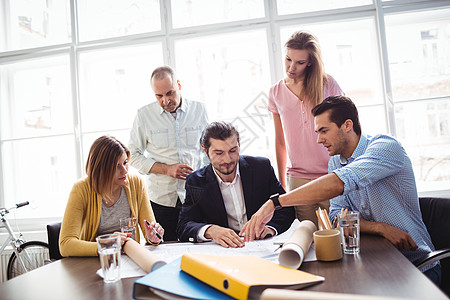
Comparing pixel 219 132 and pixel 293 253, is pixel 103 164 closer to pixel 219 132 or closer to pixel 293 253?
pixel 219 132

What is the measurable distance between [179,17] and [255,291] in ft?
9.61

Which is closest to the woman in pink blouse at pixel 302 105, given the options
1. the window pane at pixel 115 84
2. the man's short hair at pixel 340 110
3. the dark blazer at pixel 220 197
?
the dark blazer at pixel 220 197

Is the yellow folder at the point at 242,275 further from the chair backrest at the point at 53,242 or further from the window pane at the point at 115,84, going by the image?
the window pane at the point at 115,84

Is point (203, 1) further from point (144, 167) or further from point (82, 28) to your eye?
point (144, 167)

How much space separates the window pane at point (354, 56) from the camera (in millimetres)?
3154

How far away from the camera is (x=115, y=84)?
3570 millimetres

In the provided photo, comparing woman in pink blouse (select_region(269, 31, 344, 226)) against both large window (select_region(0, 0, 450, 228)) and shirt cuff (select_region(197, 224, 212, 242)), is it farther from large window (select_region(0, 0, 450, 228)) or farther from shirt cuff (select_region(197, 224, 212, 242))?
large window (select_region(0, 0, 450, 228))

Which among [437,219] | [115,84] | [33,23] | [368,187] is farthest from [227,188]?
[33,23]

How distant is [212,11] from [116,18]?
926 mm

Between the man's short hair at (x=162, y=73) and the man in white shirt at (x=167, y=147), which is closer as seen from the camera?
the man's short hair at (x=162, y=73)

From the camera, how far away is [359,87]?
3.18 metres

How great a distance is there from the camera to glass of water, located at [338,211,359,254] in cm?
116

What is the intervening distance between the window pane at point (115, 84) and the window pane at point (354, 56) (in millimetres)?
1339

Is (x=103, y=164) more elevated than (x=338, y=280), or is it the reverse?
(x=103, y=164)
